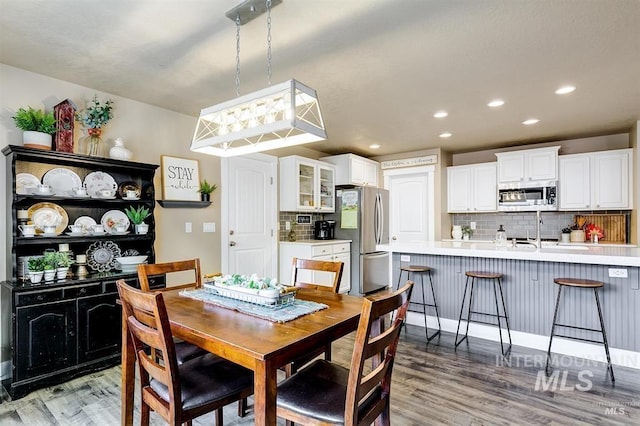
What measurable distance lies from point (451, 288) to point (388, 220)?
2.55 meters

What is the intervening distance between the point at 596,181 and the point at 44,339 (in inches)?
248

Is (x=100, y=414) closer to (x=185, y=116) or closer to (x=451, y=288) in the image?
(x=185, y=116)

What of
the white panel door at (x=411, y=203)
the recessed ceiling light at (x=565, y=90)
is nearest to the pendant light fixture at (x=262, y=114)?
the recessed ceiling light at (x=565, y=90)

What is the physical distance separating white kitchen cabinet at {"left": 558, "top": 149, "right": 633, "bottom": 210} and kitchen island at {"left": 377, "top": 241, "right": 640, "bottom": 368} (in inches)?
61.7

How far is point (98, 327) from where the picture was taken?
271cm

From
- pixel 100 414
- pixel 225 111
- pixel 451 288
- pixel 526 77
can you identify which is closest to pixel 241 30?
pixel 225 111

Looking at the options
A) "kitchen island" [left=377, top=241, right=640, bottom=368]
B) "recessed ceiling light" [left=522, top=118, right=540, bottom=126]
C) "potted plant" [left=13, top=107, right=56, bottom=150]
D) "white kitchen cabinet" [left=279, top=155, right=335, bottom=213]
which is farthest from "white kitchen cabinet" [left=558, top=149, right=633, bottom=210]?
"potted plant" [left=13, top=107, right=56, bottom=150]

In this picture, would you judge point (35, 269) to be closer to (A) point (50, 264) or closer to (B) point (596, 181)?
(A) point (50, 264)

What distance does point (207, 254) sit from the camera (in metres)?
3.91

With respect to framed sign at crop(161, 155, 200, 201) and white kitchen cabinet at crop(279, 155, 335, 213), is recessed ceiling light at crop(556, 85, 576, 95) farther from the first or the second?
framed sign at crop(161, 155, 200, 201)

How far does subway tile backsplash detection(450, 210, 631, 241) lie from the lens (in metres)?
5.14

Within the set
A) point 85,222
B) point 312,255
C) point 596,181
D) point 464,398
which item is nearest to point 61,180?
point 85,222

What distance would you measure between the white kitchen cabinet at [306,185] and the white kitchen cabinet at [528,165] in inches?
106

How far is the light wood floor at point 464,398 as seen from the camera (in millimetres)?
2039
